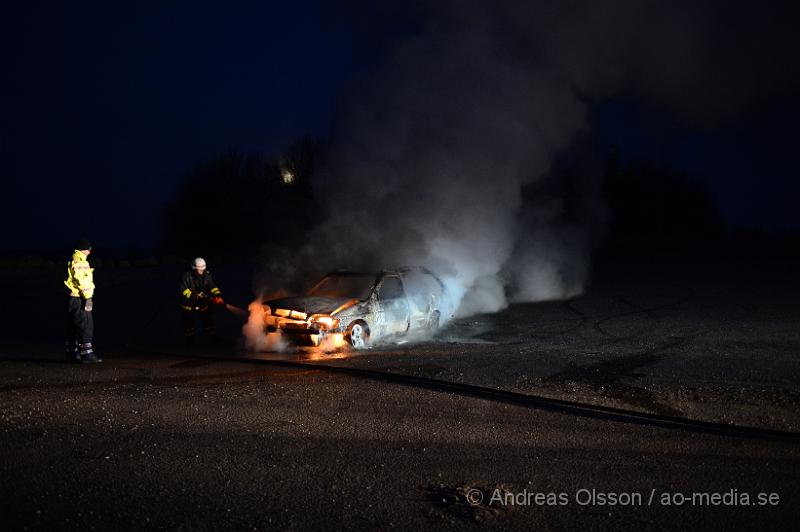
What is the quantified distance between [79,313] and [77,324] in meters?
0.17

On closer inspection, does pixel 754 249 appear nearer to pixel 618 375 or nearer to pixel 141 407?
pixel 618 375

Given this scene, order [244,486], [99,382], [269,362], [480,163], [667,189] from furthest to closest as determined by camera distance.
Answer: [667,189]
[480,163]
[269,362]
[99,382]
[244,486]

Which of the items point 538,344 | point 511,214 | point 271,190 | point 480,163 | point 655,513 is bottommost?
point 655,513

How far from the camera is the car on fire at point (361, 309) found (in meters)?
10.9

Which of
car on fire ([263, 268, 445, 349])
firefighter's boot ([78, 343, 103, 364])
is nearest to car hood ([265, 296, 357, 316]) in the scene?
car on fire ([263, 268, 445, 349])

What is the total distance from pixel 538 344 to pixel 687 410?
4643 millimetres

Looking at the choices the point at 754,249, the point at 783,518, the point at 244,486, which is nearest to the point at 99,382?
the point at 244,486

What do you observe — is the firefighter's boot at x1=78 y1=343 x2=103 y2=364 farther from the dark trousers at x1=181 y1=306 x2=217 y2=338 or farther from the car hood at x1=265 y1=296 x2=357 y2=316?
the car hood at x1=265 y1=296 x2=357 y2=316

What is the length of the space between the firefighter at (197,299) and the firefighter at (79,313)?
85.3 inches

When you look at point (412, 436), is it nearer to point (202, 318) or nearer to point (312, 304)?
point (312, 304)

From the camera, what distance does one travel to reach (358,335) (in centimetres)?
1127

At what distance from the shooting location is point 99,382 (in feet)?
27.8

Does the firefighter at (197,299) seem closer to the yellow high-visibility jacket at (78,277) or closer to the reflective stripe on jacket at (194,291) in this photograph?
the reflective stripe on jacket at (194,291)

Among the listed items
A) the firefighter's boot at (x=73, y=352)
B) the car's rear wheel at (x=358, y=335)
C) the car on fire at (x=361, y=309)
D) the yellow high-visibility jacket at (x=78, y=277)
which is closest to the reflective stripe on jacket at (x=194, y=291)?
the car on fire at (x=361, y=309)
